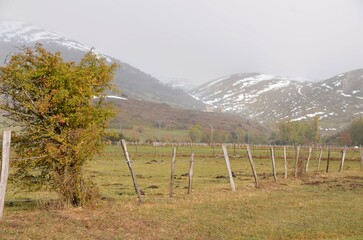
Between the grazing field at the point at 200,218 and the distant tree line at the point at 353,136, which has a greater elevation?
the distant tree line at the point at 353,136

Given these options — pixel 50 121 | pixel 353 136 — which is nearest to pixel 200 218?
pixel 50 121

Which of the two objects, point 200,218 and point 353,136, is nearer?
point 200,218

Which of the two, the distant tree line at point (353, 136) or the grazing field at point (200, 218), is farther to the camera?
the distant tree line at point (353, 136)

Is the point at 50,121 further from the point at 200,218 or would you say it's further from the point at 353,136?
the point at 353,136

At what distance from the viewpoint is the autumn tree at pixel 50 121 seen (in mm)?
17875

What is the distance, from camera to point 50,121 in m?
18.1

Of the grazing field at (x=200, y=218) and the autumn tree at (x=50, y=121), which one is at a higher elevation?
the autumn tree at (x=50, y=121)

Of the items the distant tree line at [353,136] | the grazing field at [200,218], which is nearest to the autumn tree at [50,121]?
the grazing field at [200,218]

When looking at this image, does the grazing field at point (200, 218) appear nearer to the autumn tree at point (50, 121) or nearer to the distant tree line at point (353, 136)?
the autumn tree at point (50, 121)

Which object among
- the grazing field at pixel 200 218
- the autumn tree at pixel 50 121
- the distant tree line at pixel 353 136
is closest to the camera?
the grazing field at pixel 200 218

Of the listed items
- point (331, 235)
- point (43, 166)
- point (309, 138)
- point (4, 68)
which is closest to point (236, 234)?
point (331, 235)

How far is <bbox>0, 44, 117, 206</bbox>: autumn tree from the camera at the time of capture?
17875 mm

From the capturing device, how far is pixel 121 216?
1670 cm

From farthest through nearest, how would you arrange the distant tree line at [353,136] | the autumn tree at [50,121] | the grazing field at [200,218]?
the distant tree line at [353,136]
the autumn tree at [50,121]
the grazing field at [200,218]
